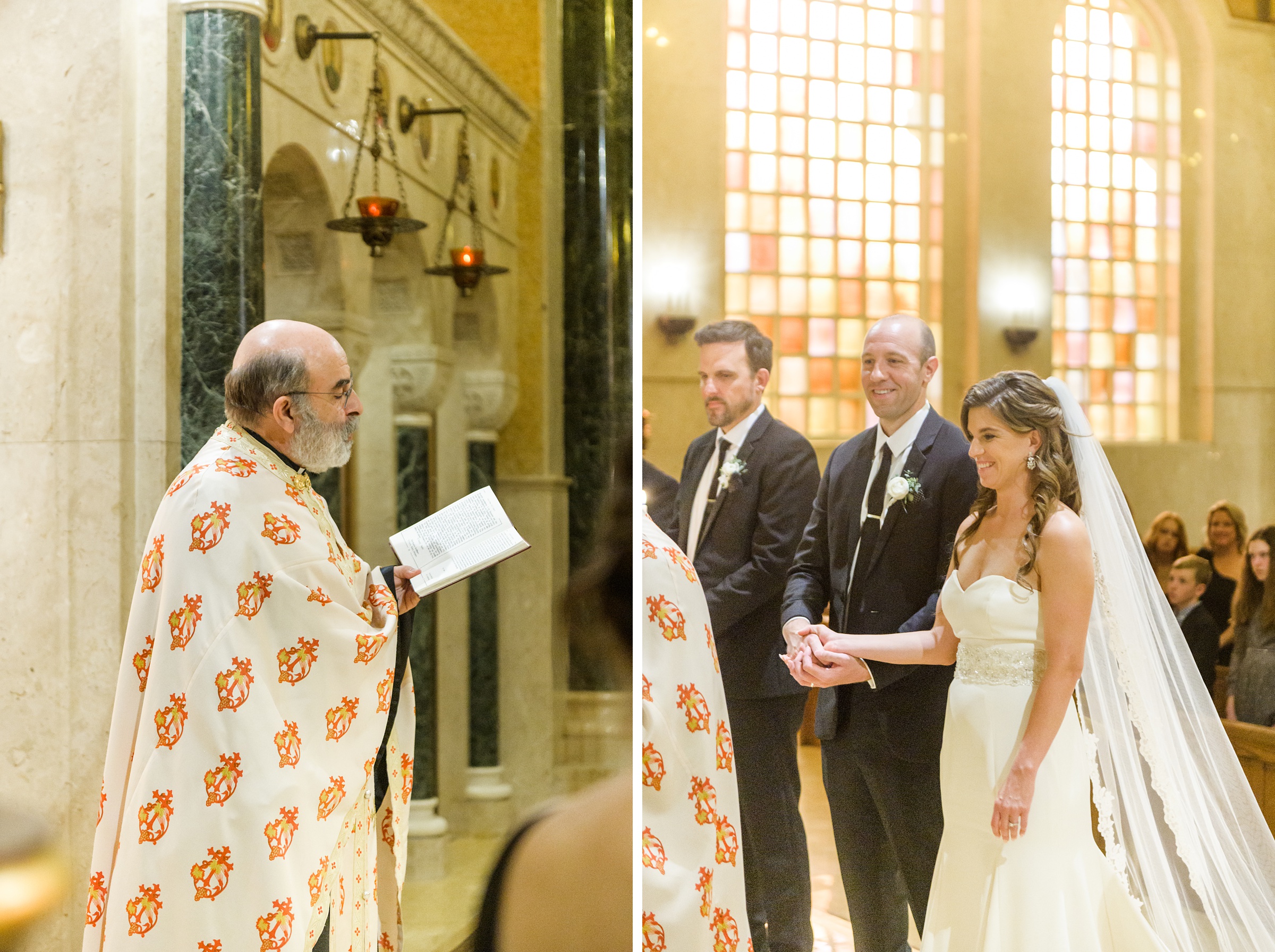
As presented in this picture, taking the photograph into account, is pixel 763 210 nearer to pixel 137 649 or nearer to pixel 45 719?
pixel 137 649

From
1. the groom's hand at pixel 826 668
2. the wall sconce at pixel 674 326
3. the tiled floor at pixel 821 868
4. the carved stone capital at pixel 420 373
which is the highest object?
the wall sconce at pixel 674 326

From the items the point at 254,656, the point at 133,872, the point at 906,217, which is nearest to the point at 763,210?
the point at 906,217

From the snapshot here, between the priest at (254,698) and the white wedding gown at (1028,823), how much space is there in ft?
5.01

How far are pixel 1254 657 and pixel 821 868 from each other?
49.3 inches

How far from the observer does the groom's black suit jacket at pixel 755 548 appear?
2.91m

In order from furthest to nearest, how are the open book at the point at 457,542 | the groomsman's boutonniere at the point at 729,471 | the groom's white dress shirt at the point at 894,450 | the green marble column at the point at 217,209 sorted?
the green marble column at the point at 217,209, the groomsman's boutonniere at the point at 729,471, the open book at the point at 457,542, the groom's white dress shirt at the point at 894,450

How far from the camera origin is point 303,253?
3330mm

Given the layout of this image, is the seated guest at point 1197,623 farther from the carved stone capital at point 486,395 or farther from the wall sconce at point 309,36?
the wall sconce at point 309,36

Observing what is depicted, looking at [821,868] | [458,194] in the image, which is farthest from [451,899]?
[458,194]

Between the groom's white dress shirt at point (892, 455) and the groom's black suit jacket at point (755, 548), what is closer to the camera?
the groom's white dress shirt at point (892, 455)

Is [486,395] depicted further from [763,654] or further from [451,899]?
[451,899]

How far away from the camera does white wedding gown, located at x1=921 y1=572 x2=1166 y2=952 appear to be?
255cm

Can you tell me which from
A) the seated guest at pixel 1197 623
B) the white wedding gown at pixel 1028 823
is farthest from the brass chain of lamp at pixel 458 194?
the seated guest at pixel 1197 623

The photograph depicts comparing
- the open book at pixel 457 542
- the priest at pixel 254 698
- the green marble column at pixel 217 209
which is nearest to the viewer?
the priest at pixel 254 698
